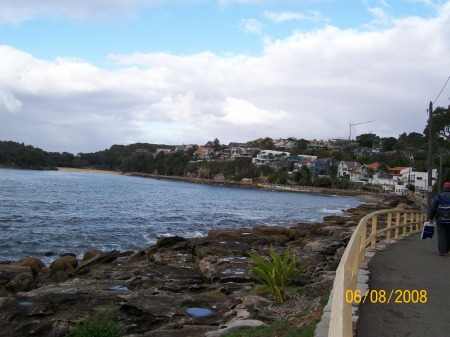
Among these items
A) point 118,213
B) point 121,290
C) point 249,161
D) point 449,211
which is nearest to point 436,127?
point 118,213

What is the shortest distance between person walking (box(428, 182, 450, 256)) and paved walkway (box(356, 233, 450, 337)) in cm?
31

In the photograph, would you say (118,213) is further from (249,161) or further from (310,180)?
(249,161)

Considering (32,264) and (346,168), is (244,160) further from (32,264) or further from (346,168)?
(32,264)

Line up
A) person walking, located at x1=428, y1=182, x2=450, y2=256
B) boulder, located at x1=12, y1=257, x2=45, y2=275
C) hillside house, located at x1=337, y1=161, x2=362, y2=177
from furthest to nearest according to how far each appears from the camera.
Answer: hillside house, located at x1=337, y1=161, x2=362, y2=177 < boulder, located at x1=12, y1=257, x2=45, y2=275 < person walking, located at x1=428, y1=182, x2=450, y2=256

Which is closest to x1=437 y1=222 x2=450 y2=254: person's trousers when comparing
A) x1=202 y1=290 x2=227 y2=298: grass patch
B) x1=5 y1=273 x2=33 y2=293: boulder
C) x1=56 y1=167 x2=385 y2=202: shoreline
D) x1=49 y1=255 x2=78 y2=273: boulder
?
x1=202 y1=290 x2=227 y2=298: grass patch

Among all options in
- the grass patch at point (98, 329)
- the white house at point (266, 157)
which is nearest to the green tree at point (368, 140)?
the white house at point (266, 157)

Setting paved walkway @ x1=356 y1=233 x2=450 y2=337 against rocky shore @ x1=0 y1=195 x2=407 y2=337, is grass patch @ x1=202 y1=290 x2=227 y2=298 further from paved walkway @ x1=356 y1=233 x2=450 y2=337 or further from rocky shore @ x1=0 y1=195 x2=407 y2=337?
paved walkway @ x1=356 y1=233 x2=450 y2=337

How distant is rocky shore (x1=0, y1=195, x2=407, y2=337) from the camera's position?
7.94 metres

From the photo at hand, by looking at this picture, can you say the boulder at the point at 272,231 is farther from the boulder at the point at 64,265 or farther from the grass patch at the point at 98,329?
the grass patch at the point at 98,329

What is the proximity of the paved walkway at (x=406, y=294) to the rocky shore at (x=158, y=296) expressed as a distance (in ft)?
2.90

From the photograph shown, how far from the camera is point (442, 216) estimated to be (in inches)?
385

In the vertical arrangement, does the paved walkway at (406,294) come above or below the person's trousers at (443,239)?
below

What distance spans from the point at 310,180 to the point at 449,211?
420 feet

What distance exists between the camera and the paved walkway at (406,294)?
4789 millimetres
